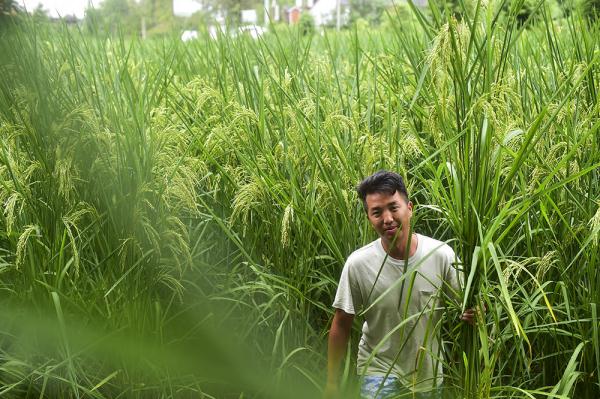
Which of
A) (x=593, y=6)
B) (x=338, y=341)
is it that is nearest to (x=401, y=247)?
(x=338, y=341)

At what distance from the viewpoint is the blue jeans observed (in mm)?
2074

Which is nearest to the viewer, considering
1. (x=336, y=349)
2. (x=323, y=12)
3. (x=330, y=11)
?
(x=336, y=349)

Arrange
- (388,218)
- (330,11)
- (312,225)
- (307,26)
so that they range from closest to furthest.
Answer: (388,218) → (312,225) → (307,26) → (330,11)

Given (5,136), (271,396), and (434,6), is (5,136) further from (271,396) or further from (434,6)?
(271,396)

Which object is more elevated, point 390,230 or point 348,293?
point 390,230

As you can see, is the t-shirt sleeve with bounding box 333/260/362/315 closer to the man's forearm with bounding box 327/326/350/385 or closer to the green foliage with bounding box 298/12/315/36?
the man's forearm with bounding box 327/326/350/385

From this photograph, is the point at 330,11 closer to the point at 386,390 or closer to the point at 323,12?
the point at 323,12

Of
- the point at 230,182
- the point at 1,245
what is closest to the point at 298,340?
the point at 230,182

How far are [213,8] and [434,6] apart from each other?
1.80 feet

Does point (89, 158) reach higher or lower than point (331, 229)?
higher

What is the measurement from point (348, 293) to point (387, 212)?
25 centimetres

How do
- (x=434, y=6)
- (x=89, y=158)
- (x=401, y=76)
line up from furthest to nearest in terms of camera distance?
(x=401, y=76) → (x=434, y=6) → (x=89, y=158)

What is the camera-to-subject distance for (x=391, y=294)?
2.19 metres

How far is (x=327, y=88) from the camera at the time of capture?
141 inches
